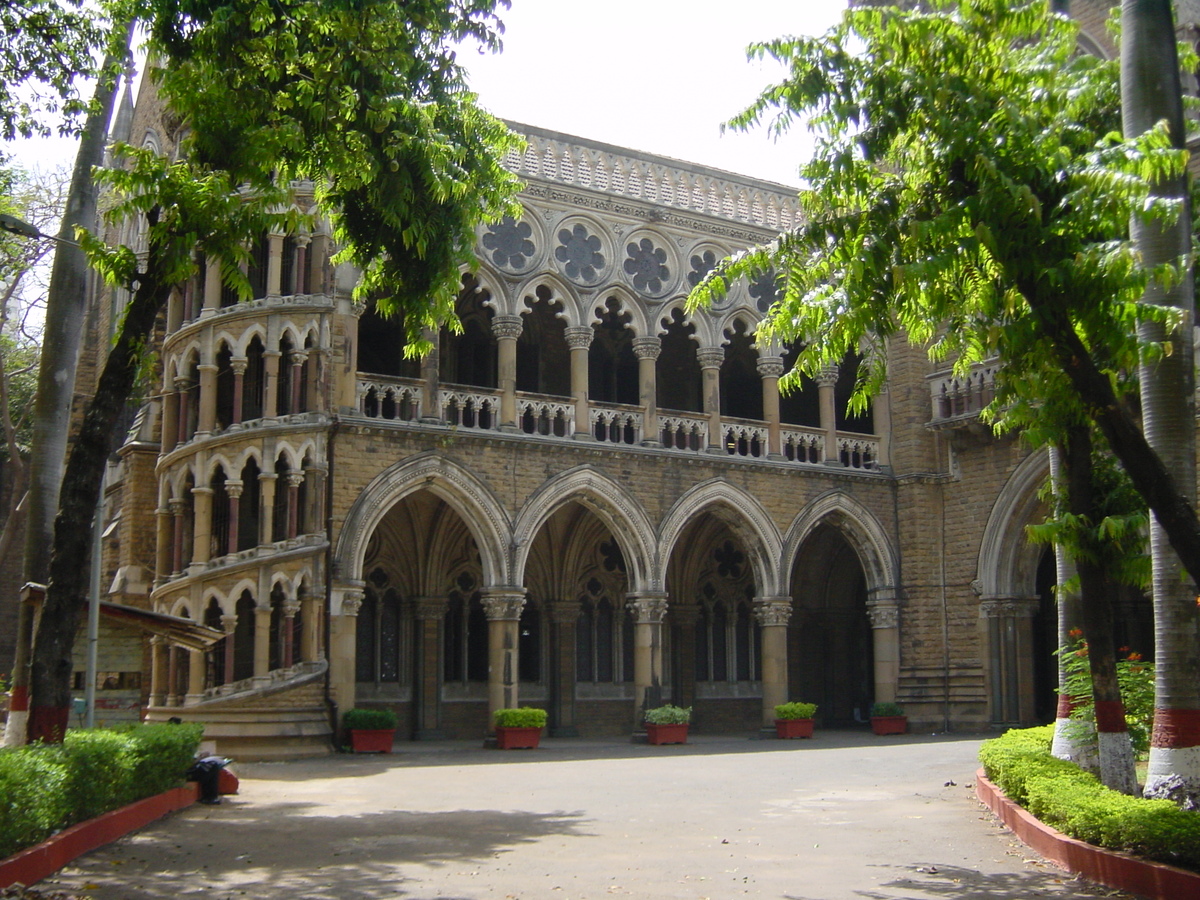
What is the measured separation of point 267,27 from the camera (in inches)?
453

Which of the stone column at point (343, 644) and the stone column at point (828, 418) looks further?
the stone column at point (828, 418)

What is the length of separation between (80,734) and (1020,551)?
19.0 meters

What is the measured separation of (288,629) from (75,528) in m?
10.6

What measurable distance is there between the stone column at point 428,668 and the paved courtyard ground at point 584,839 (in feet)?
21.3

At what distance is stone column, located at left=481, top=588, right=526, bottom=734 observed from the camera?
22922 millimetres

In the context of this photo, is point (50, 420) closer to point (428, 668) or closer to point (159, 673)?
point (159, 673)

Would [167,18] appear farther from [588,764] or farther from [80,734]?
[588,764]

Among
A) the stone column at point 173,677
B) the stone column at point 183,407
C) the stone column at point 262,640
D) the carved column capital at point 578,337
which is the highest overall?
the carved column capital at point 578,337

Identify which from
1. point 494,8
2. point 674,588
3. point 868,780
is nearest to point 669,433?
point 674,588

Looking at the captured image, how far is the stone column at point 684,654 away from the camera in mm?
28391

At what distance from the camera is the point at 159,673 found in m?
22.2

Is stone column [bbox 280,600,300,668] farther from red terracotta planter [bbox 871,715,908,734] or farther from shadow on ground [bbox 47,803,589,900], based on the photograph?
red terracotta planter [bbox 871,715,908,734]

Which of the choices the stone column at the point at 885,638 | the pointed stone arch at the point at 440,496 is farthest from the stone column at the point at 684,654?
the pointed stone arch at the point at 440,496

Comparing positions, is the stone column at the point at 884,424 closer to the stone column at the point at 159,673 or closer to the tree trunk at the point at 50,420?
the stone column at the point at 159,673
